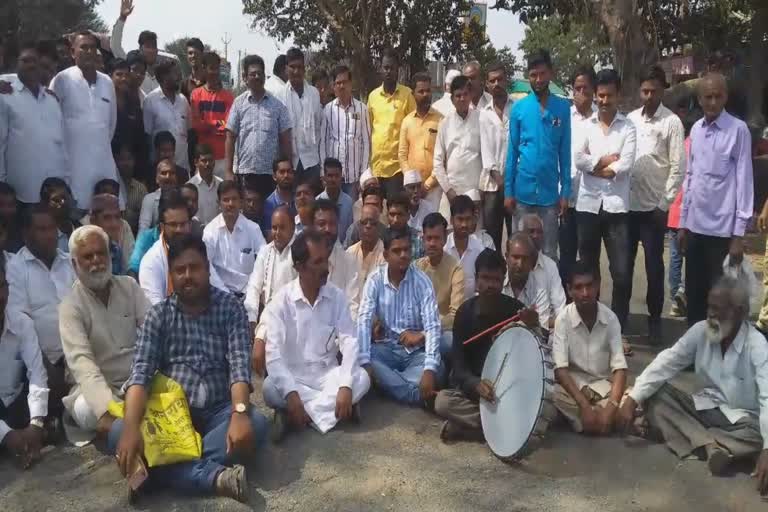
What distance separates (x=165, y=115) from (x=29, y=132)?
5.12 ft

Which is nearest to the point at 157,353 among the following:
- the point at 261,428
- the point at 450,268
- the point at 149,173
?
the point at 261,428

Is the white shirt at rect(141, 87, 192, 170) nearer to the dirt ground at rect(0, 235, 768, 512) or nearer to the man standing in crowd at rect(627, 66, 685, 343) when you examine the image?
the dirt ground at rect(0, 235, 768, 512)

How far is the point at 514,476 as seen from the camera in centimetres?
411

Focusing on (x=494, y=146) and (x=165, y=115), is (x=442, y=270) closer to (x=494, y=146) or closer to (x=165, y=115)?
(x=494, y=146)

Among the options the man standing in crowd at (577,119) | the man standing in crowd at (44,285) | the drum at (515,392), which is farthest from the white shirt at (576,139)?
the man standing in crowd at (44,285)

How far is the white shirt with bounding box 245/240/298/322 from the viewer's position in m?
5.67

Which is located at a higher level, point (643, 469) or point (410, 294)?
point (410, 294)

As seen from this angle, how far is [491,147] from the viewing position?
6.71 m

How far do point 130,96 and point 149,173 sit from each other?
0.74m

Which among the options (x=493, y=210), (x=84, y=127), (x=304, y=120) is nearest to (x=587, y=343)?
(x=493, y=210)

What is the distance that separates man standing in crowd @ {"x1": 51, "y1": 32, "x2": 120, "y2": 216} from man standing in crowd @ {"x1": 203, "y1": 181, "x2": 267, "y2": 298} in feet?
3.63

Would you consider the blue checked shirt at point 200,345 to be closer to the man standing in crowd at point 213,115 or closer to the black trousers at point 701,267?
the black trousers at point 701,267

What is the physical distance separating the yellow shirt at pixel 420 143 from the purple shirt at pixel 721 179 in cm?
227

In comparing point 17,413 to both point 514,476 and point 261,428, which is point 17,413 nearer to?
point 261,428
